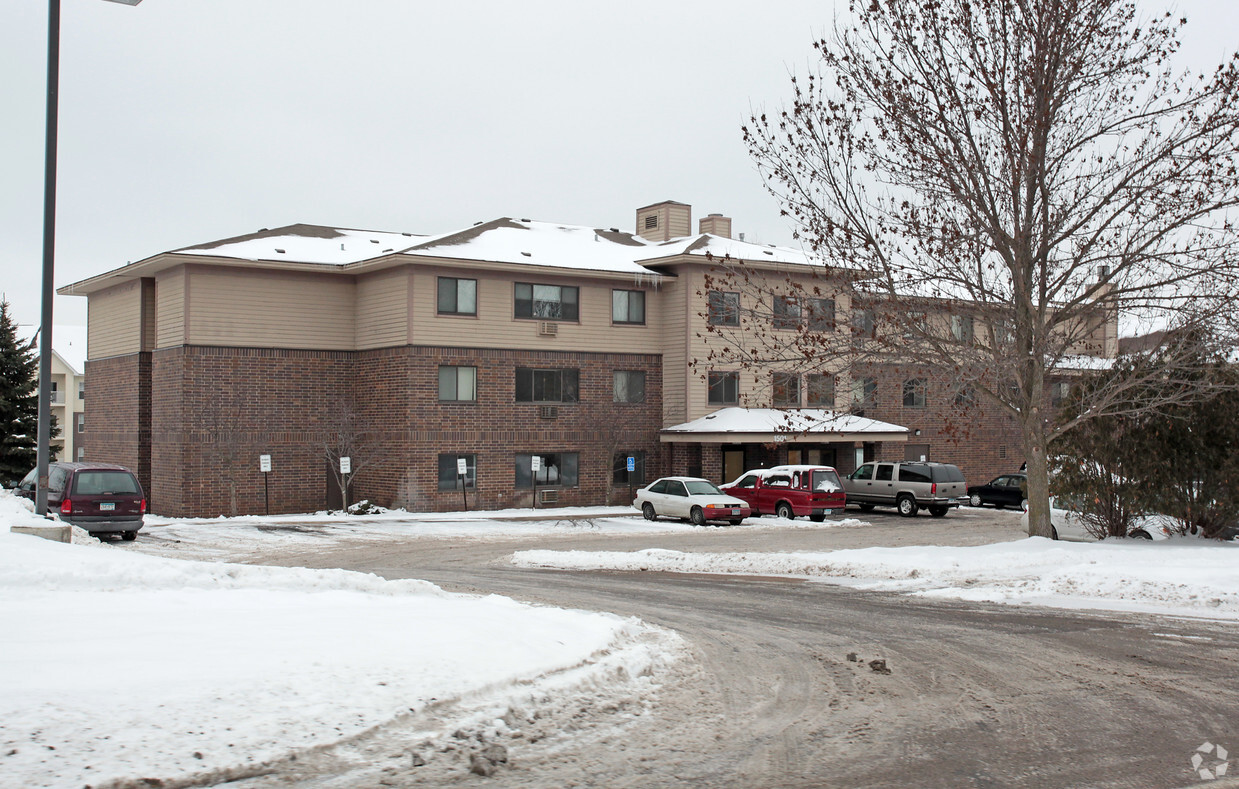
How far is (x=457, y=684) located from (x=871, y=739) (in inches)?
110

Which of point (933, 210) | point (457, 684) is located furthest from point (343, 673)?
point (933, 210)

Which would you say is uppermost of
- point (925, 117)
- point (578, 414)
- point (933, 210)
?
point (925, 117)

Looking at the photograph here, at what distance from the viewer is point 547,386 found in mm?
38281

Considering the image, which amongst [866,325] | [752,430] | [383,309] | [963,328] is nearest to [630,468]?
[752,430]

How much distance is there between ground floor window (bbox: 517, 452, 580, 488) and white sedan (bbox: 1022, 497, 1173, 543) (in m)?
19.3

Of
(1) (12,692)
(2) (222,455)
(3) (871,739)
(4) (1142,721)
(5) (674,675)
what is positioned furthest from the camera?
(2) (222,455)

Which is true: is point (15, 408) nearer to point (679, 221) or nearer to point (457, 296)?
point (457, 296)

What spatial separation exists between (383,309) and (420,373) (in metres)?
2.65

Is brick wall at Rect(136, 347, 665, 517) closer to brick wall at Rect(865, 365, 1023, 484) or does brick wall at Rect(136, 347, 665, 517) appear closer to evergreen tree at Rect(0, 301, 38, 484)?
evergreen tree at Rect(0, 301, 38, 484)

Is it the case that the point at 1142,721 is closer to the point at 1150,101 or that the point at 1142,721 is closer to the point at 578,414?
the point at 1150,101

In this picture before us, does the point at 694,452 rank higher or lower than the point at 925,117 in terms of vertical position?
lower

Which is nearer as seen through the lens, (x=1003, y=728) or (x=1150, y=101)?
(x=1003, y=728)

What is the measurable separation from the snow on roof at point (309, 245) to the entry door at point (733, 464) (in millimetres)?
13767

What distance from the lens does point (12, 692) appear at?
6625 mm
